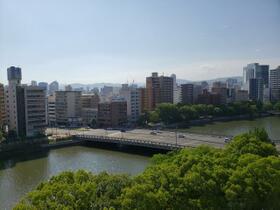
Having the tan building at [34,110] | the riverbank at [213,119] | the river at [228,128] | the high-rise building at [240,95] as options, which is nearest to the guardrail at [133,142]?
the tan building at [34,110]

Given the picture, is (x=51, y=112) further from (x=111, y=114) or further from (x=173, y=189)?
(x=173, y=189)

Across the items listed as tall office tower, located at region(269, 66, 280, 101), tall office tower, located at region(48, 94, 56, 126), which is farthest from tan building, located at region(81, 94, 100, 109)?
tall office tower, located at region(269, 66, 280, 101)

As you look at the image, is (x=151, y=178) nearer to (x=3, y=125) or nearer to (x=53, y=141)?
(x=53, y=141)

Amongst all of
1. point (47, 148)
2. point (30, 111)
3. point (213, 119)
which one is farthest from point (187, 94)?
point (47, 148)

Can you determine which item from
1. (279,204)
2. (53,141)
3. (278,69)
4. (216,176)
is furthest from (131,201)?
(278,69)

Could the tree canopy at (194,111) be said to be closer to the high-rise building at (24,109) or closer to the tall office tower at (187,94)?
the tall office tower at (187,94)
